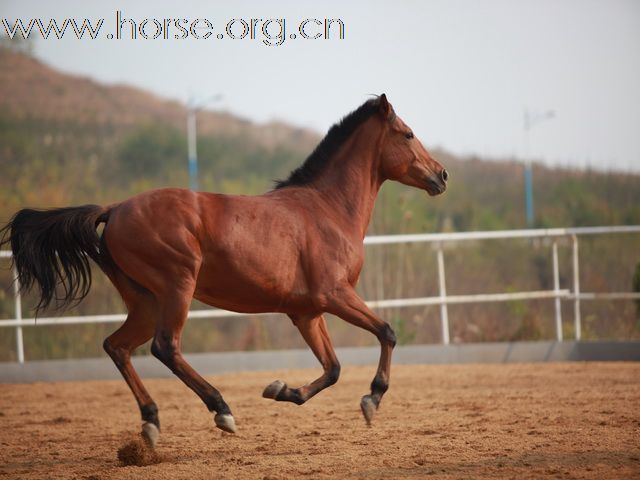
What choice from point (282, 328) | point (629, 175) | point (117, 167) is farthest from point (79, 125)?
point (282, 328)

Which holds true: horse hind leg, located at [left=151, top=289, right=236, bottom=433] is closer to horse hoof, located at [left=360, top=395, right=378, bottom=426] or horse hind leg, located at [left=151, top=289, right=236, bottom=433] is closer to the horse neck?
horse hoof, located at [left=360, top=395, right=378, bottom=426]

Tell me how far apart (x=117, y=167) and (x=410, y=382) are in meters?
33.2

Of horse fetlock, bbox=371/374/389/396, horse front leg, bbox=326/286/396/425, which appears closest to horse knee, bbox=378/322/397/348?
horse front leg, bbox=326/286/396/425

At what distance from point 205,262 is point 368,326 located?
4.03ft

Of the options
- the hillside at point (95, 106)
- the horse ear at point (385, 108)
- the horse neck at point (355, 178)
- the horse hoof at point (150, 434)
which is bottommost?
the horse hoof at point (150, 434)

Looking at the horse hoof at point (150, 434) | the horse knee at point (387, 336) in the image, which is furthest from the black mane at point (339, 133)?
the horse hoof at point (150, 434)

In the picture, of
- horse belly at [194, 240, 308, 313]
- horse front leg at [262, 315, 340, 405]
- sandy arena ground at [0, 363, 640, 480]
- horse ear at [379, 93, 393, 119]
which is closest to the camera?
sandy arena ground at [0, 363, 640, 480]

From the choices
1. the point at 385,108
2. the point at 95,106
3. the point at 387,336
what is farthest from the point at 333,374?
the point at 95,106

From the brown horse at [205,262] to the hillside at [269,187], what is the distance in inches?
66.2

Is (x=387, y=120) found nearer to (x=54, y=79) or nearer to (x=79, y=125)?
(x=79, y=125)

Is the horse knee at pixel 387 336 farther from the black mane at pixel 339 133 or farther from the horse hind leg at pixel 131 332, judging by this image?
the horse hind leg at pixel 131 332

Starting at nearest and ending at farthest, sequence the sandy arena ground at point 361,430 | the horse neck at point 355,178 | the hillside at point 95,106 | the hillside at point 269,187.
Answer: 1. the sandy arena ground at point 361,430
2. the horse neck at point 355,178
3. the hillside at point 269,187
4. the hillside at point 95,106

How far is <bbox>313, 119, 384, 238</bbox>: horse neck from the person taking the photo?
252 inches

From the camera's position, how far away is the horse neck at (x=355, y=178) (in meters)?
6.41
